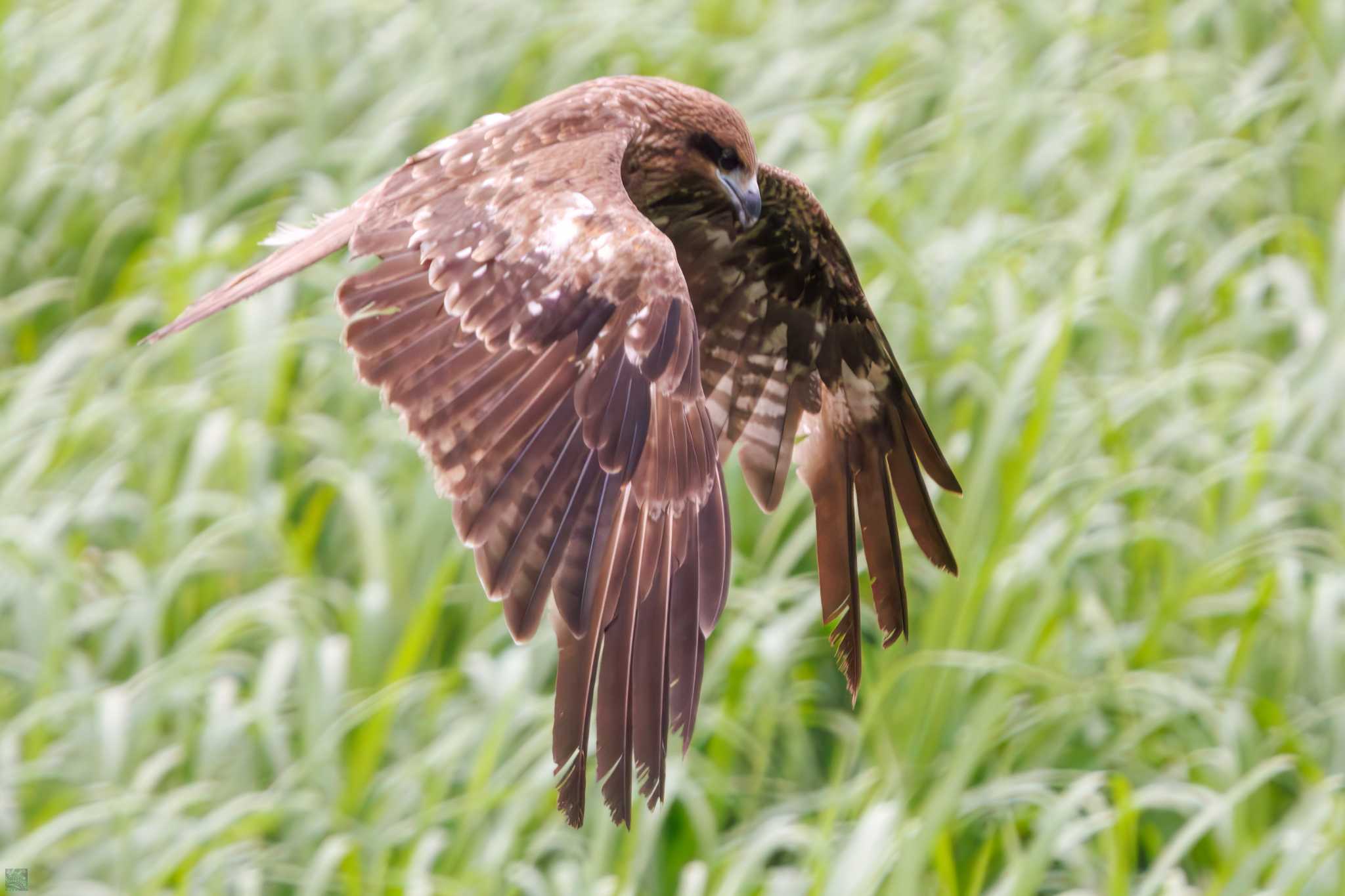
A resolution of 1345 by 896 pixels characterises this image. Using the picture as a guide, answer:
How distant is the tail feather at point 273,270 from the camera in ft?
9.05

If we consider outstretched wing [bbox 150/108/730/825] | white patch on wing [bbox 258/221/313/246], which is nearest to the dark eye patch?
outstretched wing [bbox 150/108/730/825]

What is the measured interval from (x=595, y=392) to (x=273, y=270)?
0.65 m

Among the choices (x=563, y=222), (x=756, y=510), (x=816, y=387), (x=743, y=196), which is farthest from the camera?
(x=756, y=510)

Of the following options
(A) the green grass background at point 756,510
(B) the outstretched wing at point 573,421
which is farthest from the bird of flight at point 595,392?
(A) the green grass background at point 756,510

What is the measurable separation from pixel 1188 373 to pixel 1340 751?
3.21ft

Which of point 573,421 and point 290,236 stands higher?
point 290,236

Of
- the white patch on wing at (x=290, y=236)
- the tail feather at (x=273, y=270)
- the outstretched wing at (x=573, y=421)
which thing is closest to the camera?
the outstretched wing at (x=573, y=421)

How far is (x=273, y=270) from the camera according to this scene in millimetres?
2850

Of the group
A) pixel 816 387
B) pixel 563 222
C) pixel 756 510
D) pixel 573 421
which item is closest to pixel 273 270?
pixel 563 222

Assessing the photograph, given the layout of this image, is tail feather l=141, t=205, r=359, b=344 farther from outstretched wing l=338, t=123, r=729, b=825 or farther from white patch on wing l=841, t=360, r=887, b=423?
white patch on wing l=841, t=360, r=887, b=423

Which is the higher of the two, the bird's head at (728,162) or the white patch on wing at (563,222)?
the white patch on wing at (563,222)

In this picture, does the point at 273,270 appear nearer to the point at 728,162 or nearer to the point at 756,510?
the point at 728,162

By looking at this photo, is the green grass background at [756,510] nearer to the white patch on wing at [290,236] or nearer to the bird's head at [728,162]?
the white patch on wing at [290,236]

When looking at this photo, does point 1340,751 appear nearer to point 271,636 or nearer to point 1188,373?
point 1188,373
